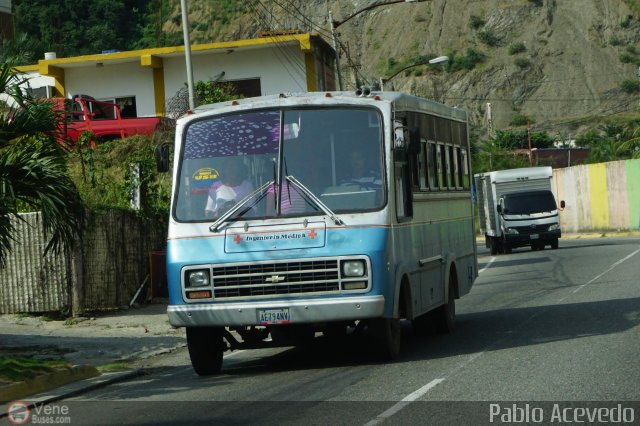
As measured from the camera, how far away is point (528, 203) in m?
39.5

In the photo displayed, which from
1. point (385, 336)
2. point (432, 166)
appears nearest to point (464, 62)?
point (432, 166)

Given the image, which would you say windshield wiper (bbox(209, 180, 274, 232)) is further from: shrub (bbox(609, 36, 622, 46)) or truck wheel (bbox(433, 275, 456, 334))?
shrub (bbox(609, 36, 622, 46))

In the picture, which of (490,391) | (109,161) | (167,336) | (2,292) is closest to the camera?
(490,391)

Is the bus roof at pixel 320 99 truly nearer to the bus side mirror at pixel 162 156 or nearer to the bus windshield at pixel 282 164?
the bus windshield at pixel 282 164

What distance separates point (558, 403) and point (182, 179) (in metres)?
5.27

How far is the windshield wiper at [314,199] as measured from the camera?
1201 cm

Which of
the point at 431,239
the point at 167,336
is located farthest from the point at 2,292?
the point at 431,239

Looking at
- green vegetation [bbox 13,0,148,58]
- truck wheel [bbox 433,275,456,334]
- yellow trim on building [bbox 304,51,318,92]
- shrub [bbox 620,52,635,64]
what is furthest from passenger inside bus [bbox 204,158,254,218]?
shrub [bbox 620,52,635,64]

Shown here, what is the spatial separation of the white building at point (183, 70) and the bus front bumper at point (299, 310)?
31779 mm

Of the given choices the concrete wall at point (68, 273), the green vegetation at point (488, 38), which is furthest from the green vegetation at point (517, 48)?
the concrete wall at point (68, 273)

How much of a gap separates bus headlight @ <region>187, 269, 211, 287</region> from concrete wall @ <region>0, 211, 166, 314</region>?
703 cm

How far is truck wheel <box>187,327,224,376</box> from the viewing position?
1246cm

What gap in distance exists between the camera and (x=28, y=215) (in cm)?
1966

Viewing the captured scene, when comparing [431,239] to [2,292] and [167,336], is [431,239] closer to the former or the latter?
[167,336]
